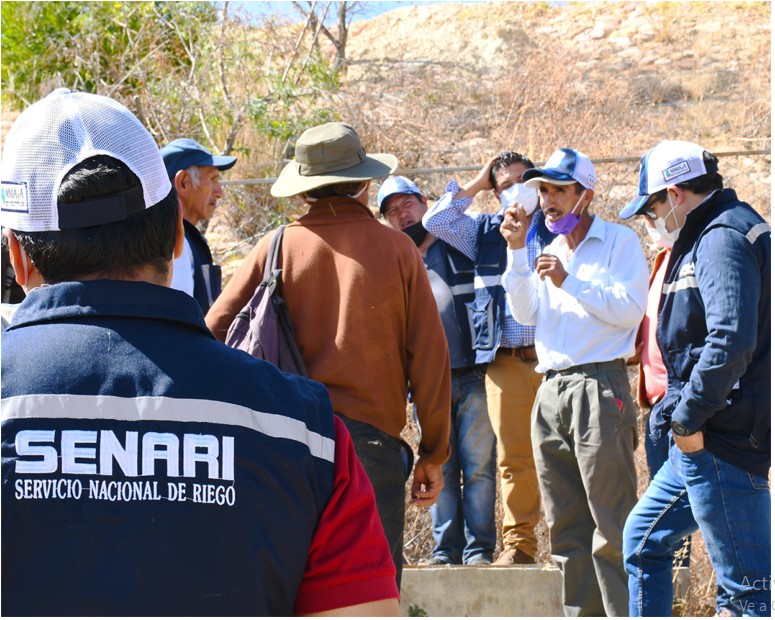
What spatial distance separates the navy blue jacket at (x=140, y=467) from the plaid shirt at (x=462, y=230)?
4.26 m

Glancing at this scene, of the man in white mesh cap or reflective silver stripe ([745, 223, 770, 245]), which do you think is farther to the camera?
reflective silver stripe ([745, 223, 770, 245])

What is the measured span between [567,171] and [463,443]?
1.76m

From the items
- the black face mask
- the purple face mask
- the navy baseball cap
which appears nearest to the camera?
the navy baseball cap

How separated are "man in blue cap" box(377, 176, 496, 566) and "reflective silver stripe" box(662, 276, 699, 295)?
191 centimetres

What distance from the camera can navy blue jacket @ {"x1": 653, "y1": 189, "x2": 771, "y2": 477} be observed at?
12.5 ft

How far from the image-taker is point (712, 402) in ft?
12.6

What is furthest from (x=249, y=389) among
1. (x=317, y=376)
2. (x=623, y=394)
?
(x=623, y=394)

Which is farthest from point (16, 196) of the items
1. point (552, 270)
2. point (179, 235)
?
point (552, 270)

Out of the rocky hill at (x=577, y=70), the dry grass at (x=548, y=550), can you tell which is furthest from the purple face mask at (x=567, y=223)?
the rocky hill at (x=577, y=70)

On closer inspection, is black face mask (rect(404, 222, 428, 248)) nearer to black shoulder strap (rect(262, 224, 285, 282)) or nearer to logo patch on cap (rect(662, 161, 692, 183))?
logo patch on cap (rect(662, 161, 692, 183))

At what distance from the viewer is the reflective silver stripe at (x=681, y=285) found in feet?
13.2

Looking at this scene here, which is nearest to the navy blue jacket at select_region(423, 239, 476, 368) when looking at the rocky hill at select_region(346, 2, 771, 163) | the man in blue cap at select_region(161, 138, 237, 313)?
the man in blue cap at select_region(161, 138, 237, 313)

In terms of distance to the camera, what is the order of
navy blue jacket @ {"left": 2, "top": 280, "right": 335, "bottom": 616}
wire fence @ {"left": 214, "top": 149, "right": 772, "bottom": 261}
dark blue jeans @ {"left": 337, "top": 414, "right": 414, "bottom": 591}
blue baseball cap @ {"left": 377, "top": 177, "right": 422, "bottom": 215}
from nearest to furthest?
navy blue jacket @ {"left": 2, "top": 280, "right": 335, "bottom": 616}, dark blue jeans @ {"left": 337, "top": 414, "right": 414, "bottom": 591}, blue baseball cap @ {"left": 377, "top": 177, "right": 422, "bottom": 215}, wire fence @ {"left": 214, "top": 149, "right": 772, "bottom": 261}

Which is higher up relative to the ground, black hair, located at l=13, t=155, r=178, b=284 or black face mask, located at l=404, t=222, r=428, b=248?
black face mask, located at l=404, t=222, r=428, b=248
